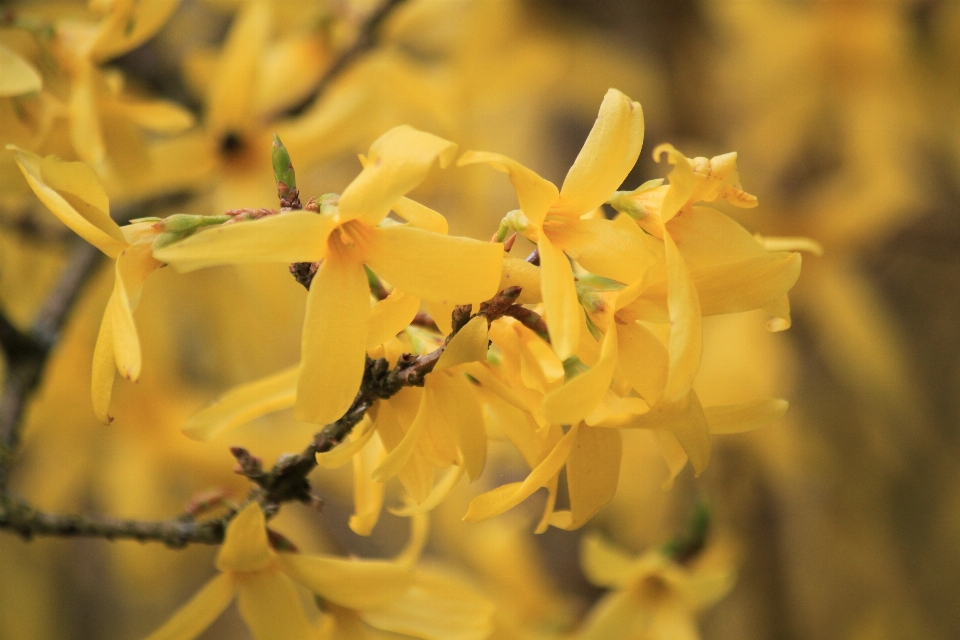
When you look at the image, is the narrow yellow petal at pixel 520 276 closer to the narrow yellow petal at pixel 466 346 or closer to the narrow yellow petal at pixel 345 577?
the narrow yellow petal at pixel 466 346

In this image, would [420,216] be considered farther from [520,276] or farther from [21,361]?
[21,361]

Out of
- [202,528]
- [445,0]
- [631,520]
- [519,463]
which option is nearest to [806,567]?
[631,520]

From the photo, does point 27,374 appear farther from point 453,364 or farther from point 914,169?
point 914,169

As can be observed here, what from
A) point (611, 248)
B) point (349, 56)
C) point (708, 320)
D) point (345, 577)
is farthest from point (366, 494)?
point (708, 320)

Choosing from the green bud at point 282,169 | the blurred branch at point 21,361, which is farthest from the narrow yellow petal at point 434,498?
the blurred branch at point 21,361

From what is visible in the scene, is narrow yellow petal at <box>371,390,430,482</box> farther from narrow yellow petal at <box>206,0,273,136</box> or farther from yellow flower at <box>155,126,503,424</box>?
narrow yellow petal at <box>206,0,273,136</box>

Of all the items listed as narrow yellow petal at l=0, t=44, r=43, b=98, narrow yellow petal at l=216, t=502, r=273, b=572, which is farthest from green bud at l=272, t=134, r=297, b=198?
narrow yellow petal at l=0, t=44, r=43, b=98

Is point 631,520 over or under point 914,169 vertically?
under
